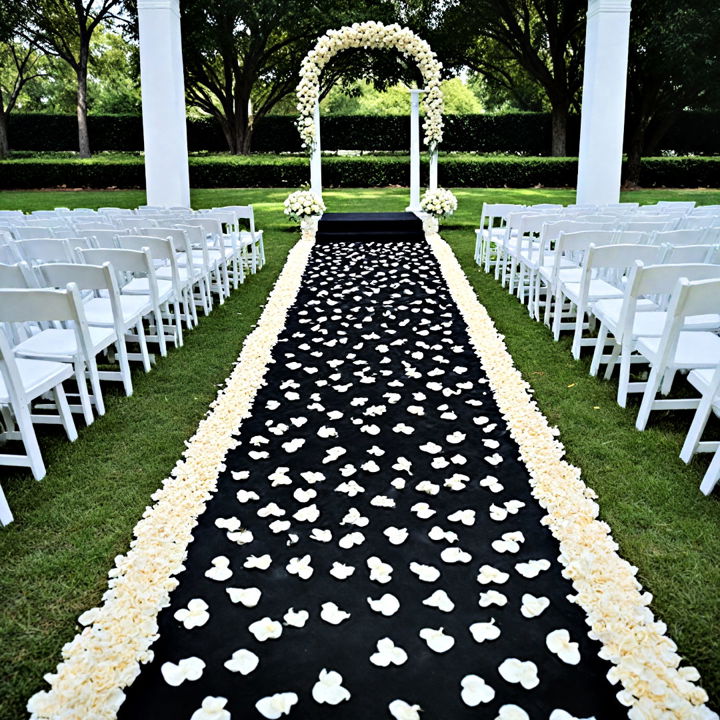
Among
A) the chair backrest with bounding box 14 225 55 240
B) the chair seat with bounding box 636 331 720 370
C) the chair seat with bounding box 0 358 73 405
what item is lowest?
the chair seat with bounding box 0 358 73 405

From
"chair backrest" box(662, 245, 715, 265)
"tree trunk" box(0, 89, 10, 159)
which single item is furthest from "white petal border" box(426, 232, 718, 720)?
"tree trunk" box(0, 89, 10, 159)

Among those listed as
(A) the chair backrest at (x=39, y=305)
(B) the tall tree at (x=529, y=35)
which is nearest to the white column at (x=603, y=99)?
(A) the chair backrest at (x=39, y=305)

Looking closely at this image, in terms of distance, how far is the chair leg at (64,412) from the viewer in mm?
4215

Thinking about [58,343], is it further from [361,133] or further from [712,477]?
[361,133]

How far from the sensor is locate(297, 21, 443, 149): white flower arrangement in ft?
43.0

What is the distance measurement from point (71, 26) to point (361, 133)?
12.4 m

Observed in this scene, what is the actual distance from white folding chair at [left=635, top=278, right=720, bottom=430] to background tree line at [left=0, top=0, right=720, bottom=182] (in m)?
18.9

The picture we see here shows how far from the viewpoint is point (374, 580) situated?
3.00 m

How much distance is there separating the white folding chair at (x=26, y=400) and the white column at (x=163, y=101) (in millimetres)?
9667

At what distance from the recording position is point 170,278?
23.0 feet

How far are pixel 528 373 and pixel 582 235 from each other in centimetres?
160

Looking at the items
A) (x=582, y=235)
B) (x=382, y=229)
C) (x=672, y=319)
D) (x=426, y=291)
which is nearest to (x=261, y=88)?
(x=382, y=229)

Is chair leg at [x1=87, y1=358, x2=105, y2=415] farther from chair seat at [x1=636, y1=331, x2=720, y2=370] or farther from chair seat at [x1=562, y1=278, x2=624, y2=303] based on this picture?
chair seat at [x1=562, y1=278, x2=624, y2=303]

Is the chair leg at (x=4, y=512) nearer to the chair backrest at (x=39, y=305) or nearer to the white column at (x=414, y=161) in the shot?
the chair backrest at (x=39, y=305)
